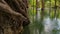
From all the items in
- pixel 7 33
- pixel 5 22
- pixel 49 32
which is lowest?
pixel 49 32

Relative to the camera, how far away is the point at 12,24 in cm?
466

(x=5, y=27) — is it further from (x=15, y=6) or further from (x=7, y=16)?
(x=15, y=6)

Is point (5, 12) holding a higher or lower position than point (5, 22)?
higher

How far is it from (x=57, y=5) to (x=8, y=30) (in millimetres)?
15250

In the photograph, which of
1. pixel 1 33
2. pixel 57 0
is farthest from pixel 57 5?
pixel 1 33

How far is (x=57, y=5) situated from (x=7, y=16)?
50.6 feet

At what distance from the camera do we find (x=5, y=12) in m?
3.90

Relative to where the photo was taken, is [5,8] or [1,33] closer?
[5,8]

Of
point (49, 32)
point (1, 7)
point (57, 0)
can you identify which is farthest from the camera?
point (57, 0)

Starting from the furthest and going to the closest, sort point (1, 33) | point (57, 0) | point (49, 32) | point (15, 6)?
point (57, 0)
point (49, 32)
point (15, 6)
point (1, 33)

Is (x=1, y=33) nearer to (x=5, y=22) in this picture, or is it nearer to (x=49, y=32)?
(x=5, y=22)

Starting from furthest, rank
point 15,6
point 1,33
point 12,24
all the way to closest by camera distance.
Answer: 1. point 15,6
2. point 12,24
3. point 1,33

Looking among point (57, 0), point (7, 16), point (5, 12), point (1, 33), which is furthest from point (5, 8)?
point (57, 0)

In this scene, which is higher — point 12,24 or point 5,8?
point 5,8
